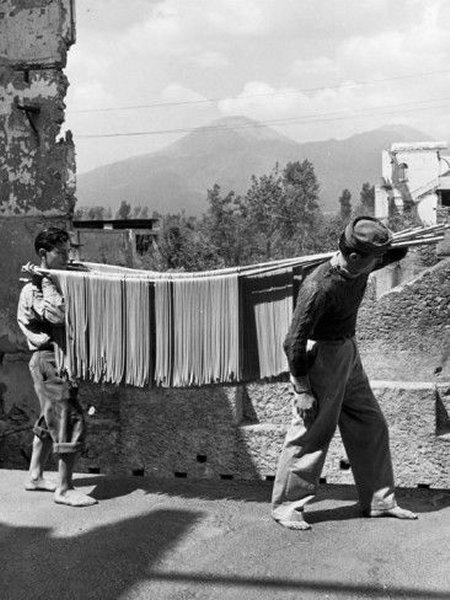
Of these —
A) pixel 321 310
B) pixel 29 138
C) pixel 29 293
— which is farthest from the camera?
pixel 29 138

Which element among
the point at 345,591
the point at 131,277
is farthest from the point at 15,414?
the point at 345,591

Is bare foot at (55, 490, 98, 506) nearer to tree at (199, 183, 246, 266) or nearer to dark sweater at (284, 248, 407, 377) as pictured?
dark sweater at (284, 248, 407, 377)

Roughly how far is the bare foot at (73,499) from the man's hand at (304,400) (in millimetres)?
1625

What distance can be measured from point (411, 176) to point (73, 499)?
4623 centimetres

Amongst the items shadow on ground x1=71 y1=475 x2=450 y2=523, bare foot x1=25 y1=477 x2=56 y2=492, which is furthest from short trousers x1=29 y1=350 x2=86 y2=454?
shadow on ground x1=71 y1=475 x2=450 y2=523

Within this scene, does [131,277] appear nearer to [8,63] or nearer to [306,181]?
[8,63]

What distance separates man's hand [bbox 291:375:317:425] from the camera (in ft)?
14.4

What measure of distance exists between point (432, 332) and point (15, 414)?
926cm

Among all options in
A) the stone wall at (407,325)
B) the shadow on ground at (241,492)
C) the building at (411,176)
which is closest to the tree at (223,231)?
the building at (411,176)

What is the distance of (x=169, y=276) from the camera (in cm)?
519

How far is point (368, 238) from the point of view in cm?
419

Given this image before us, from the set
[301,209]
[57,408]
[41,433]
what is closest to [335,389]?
[57,408]

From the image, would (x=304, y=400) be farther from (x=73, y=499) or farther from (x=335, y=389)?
(x=73, y=499)

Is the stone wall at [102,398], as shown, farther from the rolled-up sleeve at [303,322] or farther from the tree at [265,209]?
the tree at [265,209]
